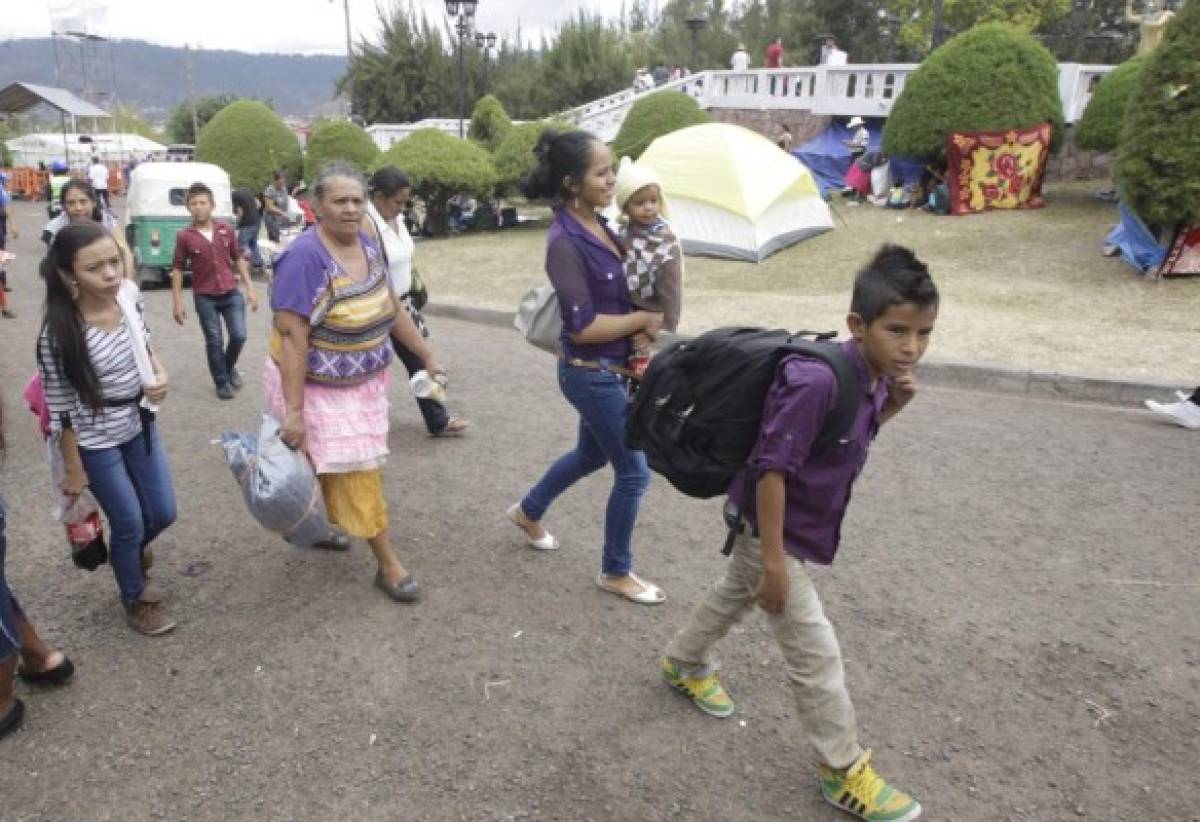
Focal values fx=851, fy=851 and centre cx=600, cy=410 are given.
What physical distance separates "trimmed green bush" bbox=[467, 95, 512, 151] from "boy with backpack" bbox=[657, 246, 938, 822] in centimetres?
1706

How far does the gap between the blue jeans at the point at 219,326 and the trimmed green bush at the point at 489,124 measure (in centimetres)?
1267

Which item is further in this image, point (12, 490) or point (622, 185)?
point (12, 490)

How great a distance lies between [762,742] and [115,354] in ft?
8.26

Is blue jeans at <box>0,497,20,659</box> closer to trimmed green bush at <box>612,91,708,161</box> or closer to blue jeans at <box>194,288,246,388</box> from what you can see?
blue jeans at <box>194,288,246,388</box>

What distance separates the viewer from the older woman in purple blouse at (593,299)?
9.79 ft

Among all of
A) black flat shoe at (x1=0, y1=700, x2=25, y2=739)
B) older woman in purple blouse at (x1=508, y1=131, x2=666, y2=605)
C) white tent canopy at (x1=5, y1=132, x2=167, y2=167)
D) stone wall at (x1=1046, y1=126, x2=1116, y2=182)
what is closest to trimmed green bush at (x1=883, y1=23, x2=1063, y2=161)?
stone wall at (x1=1046, y1=126, x2=1116, y2=182)

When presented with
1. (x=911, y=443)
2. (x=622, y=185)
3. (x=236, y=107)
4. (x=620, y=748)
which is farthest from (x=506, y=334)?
(x=236, y=107)

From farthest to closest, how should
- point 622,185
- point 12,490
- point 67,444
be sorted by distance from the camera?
point 12,490
point 622,185
point 67,444

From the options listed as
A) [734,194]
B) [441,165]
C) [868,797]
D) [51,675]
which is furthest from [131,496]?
[441,165]

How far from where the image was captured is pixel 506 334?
Answer: 887cm

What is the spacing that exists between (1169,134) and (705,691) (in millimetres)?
9260

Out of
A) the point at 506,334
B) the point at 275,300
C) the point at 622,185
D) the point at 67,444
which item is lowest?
the point at 506,334

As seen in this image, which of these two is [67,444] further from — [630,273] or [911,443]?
[911,443]

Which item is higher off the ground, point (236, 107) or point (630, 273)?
point (236, 107)
